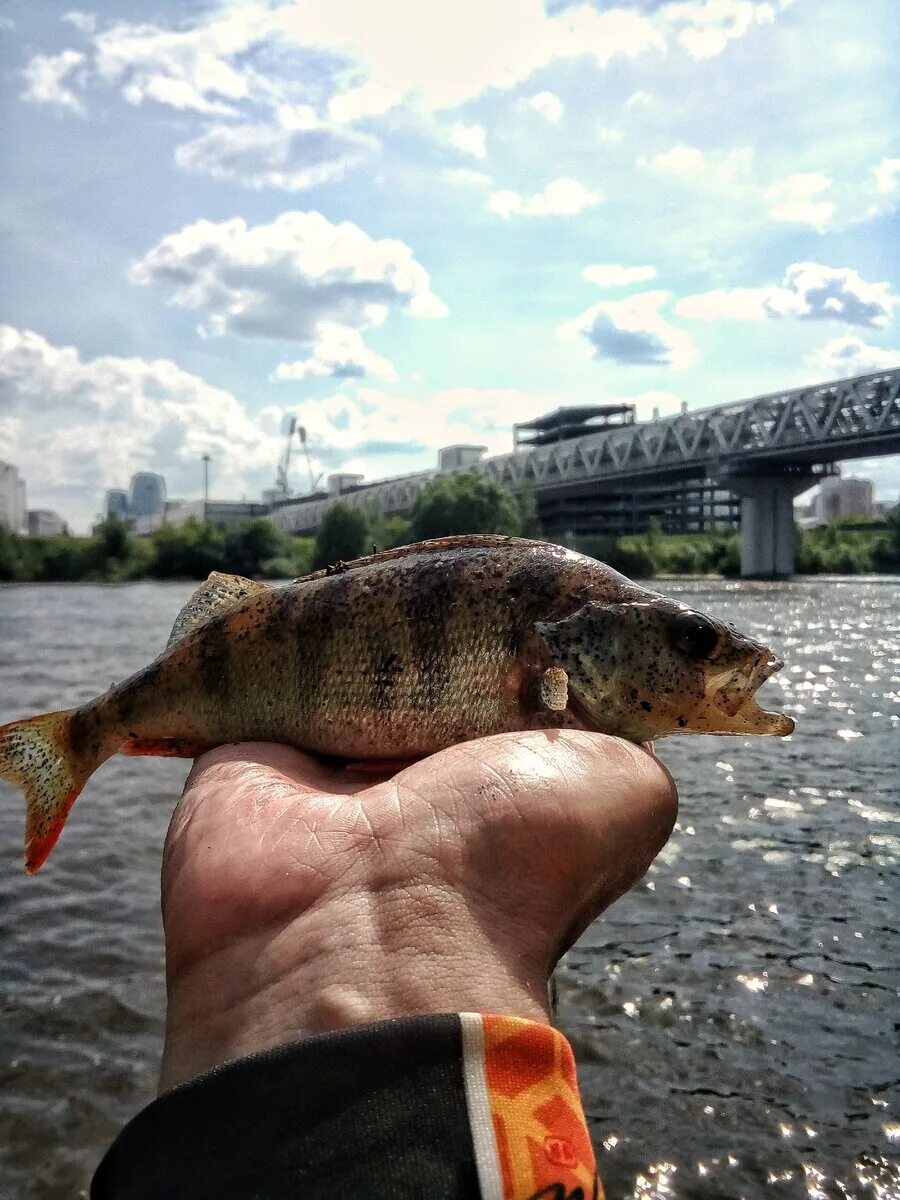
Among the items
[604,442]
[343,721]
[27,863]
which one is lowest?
[27,863]

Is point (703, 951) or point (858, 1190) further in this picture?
point (703, 951)

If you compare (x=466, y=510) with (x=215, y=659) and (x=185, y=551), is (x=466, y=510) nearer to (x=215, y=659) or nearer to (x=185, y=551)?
(x=185, y=551)

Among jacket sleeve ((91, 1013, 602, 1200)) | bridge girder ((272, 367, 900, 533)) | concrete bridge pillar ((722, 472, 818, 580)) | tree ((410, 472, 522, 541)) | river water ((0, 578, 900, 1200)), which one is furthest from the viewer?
concrete bridge pillar ((722, 472, 818, 580))

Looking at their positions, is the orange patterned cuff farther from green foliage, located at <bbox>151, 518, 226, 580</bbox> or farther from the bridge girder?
green foliage, located at <bbox>151, 518, 226, 580</bbox>

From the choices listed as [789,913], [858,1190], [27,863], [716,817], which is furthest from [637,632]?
[716,817]

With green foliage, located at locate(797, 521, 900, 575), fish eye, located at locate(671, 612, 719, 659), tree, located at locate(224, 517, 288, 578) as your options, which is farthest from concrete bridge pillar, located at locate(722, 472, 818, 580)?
fish eye, located at locate(671, 612, 719, 659)

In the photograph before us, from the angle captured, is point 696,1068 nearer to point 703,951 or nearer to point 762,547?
point 703,951

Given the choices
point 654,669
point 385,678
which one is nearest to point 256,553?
point 385,678
